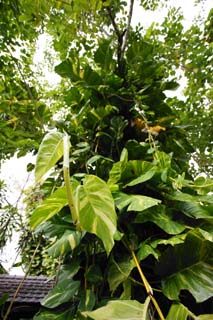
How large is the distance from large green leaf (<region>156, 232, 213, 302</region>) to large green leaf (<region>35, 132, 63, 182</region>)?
0.34 metres

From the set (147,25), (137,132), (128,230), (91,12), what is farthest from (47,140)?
(147,25)

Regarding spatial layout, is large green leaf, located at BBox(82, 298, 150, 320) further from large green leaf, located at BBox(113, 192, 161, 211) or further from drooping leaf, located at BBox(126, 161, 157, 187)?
drooping leaf, located at BBox(126, 161, 157, 187)

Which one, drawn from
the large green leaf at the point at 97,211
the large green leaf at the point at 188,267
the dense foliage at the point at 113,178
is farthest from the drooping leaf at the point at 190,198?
the large green leaf at the point at 97,211

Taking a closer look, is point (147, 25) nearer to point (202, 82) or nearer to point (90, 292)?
point (202, 82)

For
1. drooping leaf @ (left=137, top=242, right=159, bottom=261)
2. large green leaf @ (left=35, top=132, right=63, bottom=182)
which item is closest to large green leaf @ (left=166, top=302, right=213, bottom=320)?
drooping leaf @ (left=137, top=242, right=159, bottom=261)

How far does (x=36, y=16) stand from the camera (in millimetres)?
1425

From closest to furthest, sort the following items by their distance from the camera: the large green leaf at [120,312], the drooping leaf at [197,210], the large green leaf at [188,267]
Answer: the large green leaf at [120,312], the large green leaf at [188,267], the drooping leaf at [197,210]

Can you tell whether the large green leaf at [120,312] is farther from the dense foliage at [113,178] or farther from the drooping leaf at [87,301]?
the drooping leaf at [87,301]

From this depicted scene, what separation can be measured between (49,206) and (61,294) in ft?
0.72

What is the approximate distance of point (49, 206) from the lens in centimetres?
→ 57

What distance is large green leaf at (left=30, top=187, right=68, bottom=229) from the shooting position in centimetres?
56

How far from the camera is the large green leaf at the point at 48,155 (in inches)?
21.6

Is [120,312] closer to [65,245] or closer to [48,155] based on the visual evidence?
[65,245]

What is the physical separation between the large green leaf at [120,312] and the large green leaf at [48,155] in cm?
27
